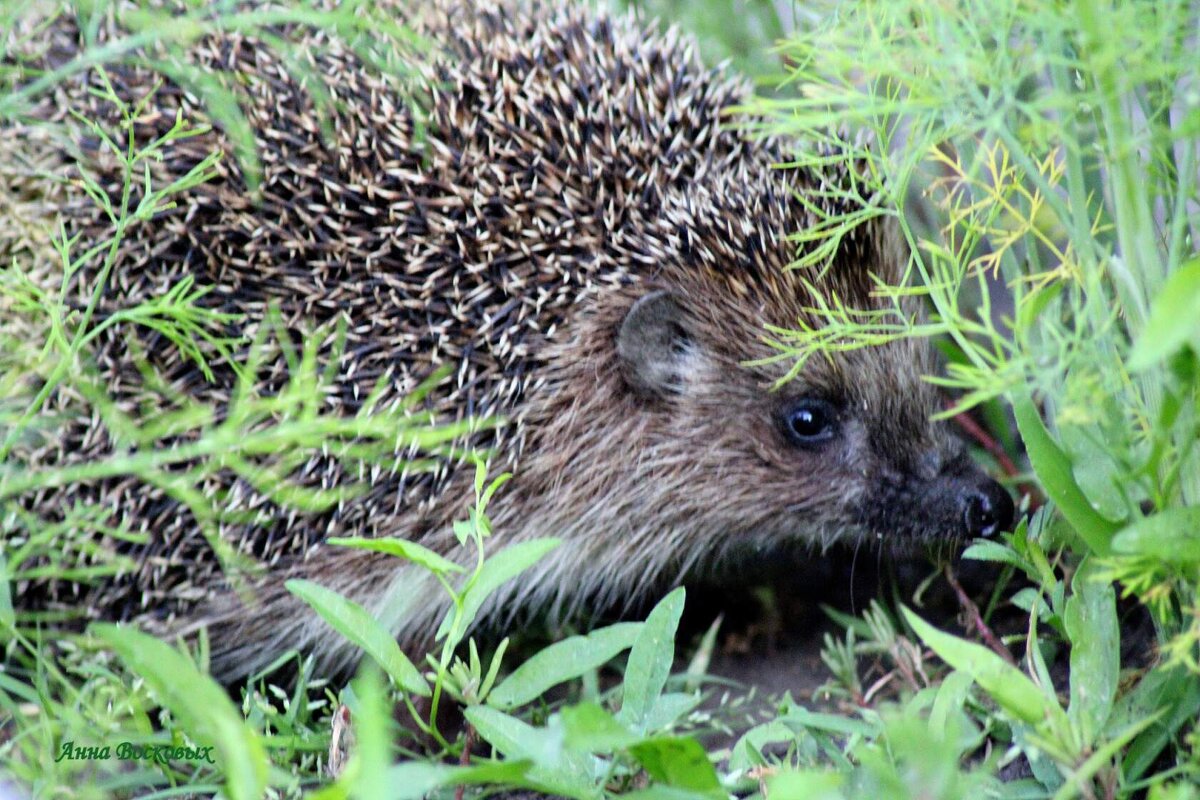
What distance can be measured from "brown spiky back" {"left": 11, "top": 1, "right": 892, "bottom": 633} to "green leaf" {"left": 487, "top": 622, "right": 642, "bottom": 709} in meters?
0.89

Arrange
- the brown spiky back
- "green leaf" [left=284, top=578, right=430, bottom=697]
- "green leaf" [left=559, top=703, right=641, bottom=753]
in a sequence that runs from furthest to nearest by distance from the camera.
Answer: the brown spiky back < "green leaf" [left=284, top=578, right=430, bottom=697] < "green leaf" [left=559, top=703, right=641, bottom=753]

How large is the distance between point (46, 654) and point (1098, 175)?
2.99m

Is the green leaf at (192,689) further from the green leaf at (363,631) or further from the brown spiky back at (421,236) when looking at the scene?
the brown spiky back at (421,236)

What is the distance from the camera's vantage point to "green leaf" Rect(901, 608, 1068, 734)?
221 centimetres

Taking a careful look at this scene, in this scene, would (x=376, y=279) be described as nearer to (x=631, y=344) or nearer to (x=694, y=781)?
(x=631, y=344)

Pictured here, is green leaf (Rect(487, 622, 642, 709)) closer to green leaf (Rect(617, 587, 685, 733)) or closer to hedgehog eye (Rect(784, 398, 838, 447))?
green leaf (Rect(617, 587, 685, 733))

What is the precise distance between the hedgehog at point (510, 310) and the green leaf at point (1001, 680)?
1.19m

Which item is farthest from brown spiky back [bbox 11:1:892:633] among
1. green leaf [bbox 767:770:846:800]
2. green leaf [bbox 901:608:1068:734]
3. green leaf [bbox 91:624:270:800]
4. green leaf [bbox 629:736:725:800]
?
green leaf [bbox 767:770:846:800]

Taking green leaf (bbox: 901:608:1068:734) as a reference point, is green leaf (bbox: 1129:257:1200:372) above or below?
above

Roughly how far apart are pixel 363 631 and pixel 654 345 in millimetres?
1385

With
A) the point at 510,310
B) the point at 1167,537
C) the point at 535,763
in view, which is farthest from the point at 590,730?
the point at 510,310

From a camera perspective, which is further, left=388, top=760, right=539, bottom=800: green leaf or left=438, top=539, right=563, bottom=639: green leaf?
left=438, top=539, right=563, bottom=639: green leaf

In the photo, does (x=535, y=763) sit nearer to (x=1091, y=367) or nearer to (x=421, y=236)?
(x=1091, y=367)

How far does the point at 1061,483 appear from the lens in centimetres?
254
